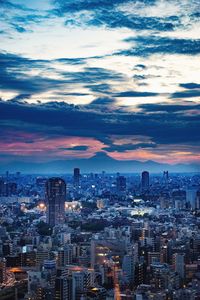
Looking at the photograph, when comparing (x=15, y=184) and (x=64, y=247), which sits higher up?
(x=15, y=184)

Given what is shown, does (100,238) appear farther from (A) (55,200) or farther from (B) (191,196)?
(B) (191,196)

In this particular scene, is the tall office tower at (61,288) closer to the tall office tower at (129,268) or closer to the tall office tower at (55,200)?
the tall office tower at (129,268)

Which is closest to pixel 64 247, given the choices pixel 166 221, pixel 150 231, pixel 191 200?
pixel 150 231

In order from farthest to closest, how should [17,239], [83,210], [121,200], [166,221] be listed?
1. [121,200]
2. [83,210]
3. [166,221]
4. [17,239]

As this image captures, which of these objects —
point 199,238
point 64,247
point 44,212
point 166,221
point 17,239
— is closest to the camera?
point 64,247

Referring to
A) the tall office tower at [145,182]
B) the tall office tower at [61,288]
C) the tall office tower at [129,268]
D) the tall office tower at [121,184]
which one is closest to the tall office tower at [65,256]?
the tall office tower at [129,268]

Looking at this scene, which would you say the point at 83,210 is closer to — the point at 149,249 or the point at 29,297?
the point at 149,249
